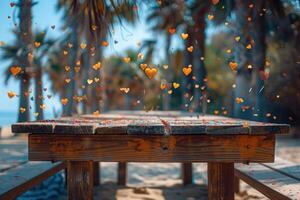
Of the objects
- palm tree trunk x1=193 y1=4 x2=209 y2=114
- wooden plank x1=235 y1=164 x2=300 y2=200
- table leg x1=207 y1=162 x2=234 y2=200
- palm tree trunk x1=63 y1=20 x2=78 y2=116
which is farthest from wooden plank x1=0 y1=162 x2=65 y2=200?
palm tree trunk x1=63 y1=20 x2=78 y2=116

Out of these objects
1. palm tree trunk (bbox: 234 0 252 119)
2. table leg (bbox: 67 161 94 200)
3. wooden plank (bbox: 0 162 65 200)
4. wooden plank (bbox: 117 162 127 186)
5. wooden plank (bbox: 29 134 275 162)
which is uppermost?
palm tree trunk (bbox: 234 0 252 119)

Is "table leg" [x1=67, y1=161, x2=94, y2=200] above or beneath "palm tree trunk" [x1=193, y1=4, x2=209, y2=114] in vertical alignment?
beneath

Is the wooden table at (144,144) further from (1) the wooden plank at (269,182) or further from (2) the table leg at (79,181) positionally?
(1) the wooden plank at (269,182)

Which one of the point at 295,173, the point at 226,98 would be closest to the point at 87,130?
the point at 295,173

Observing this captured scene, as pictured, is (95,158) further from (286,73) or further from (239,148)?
(286,73)

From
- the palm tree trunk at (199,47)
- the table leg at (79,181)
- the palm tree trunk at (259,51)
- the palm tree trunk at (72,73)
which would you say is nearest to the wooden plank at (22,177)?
the table leg at (79,181)

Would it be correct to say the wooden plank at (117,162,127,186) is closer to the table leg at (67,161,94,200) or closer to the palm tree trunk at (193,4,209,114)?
the table leg at (67,161,94,200)

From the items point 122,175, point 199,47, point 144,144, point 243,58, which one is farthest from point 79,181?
point 199,47
